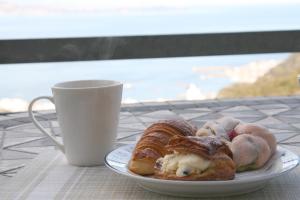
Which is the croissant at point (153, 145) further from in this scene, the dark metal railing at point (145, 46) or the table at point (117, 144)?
the dark metal railing at point (145, 46)

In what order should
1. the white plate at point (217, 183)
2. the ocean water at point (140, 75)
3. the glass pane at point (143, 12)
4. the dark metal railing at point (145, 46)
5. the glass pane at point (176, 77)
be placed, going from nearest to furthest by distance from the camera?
the white plate at point (217, 183)
the dark metal railing at point (145, 46)
the ocean water at point (140, 75)
the glass pane at point (176, 77)
the glass pane at point (143, 12)

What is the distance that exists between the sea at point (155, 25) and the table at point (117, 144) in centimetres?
58

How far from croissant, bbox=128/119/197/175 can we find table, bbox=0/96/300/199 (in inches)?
1.0

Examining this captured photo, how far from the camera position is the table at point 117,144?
0.53 metres

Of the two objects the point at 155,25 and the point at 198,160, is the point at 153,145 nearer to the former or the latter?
the point at 198,160

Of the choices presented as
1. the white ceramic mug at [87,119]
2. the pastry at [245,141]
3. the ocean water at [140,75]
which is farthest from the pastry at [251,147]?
the ocean water at [140,75]

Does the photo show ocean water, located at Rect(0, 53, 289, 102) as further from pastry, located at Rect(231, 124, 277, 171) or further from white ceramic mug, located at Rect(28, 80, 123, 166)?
pastry, located at Rect(231, 124, 277, 171)

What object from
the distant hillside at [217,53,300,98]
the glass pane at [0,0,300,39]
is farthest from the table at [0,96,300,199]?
the distant hillside at [217,53,300,98]

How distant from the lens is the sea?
6.91ft

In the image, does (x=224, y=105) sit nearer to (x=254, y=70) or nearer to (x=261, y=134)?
(x=261, y=134)

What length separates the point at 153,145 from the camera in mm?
537

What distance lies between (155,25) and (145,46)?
801 mm

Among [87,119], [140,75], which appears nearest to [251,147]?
[87,119]

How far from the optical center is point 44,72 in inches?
83.9
